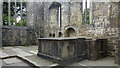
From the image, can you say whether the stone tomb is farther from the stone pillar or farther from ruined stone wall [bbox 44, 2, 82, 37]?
the stone pillar

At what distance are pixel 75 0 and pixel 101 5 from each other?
336 cm

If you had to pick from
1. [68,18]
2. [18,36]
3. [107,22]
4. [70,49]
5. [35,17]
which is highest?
[35,17]

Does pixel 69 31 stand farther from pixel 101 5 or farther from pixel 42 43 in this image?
pixel 42 43

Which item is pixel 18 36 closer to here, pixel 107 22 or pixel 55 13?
pixel 55 13

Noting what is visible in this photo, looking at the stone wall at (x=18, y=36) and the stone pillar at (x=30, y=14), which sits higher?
the stone pillar at (x=30, y=14)

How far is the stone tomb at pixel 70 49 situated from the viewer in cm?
305

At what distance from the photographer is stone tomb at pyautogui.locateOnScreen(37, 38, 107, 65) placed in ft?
10.0

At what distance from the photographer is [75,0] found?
314 inches

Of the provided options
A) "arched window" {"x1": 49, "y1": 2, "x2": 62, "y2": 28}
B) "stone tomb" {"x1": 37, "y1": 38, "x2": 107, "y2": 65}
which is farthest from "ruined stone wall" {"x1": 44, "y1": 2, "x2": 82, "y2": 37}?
"stone tomb" {"x1": 37, "y1": 38, "x2": 107, "y2": 65}

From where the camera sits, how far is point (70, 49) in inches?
127

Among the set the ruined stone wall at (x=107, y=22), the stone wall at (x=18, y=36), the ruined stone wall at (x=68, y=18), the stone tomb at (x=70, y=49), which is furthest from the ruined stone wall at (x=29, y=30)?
the ruined stone wall at (x=107, y=22)

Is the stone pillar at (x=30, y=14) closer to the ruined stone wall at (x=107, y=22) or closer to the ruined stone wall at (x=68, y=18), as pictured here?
the ruined stone wall at (x=68, y=18)

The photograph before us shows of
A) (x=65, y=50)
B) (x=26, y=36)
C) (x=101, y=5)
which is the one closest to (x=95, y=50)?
(x=65, y=50)

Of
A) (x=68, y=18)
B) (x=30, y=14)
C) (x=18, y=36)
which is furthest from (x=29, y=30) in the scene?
(x=68, y=18)
